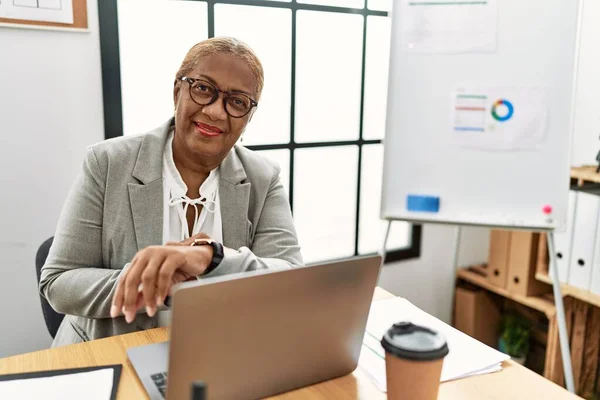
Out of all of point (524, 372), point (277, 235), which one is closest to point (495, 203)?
point (524, 372)

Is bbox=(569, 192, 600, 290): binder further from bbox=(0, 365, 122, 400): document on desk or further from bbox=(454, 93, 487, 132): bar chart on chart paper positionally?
bbox=(0, 365, 122, 400): document on desk

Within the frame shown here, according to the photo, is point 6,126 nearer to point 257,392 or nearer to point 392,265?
point 257,392

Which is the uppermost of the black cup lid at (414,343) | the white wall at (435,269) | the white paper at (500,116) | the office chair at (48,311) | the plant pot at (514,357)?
the white paper at (500,116)

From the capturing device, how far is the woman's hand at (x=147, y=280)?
94 cm

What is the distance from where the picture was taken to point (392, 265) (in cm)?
272

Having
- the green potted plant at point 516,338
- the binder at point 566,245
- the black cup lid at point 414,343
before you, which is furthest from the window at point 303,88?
the black cup lid at point 414,343

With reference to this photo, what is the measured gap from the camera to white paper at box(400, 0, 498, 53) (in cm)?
130

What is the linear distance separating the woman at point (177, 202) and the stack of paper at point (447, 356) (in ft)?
0.95

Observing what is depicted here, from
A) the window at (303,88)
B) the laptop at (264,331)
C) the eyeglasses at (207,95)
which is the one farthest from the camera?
the window at (303,88)

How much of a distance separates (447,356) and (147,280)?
600mm

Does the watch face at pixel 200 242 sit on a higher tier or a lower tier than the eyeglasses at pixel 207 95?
lower

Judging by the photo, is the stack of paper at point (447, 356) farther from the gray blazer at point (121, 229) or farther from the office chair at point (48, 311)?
the office chair at point (48, 311)

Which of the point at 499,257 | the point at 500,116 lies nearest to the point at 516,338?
the point at 499,257

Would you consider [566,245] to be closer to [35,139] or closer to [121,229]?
[121,229]
